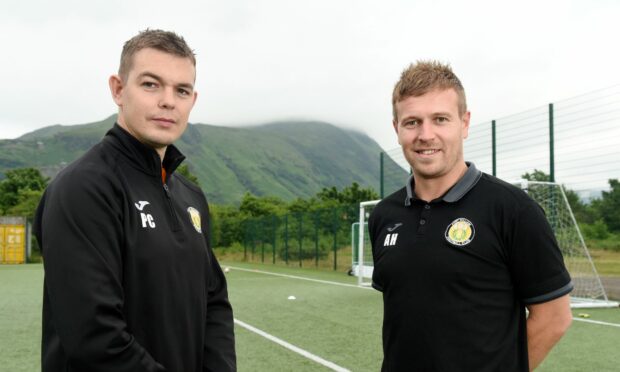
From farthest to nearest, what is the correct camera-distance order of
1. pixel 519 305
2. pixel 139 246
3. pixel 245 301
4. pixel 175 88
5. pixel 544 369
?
pixel 245 301
pixel 544 369
pixel 519 305
pixel 175 88
pixel 139 246

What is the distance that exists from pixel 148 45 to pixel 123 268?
720 millimetres

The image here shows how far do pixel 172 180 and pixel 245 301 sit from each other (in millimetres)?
10036

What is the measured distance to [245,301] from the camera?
1207cm

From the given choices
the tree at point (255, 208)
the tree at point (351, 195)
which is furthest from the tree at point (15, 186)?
the tree at point (351, 195)

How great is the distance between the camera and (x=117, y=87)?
6.88 feet

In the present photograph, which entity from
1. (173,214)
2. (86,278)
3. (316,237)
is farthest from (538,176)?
(316,237)

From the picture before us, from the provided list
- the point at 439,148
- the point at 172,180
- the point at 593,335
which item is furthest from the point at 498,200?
the point at 593,335

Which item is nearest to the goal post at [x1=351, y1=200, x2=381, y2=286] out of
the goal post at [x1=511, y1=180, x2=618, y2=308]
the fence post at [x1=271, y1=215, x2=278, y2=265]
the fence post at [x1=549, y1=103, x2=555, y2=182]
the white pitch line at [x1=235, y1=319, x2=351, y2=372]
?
Answer: the goal post at [x1=511, y1=180, x2=618, y2=308]

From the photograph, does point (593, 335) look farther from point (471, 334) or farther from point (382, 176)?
point (382, 176)

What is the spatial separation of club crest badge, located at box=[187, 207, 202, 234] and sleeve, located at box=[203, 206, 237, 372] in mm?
141

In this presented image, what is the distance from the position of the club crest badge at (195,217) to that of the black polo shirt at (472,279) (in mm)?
737

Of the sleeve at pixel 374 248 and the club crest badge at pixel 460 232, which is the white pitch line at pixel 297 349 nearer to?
the sleeve at pixel 374 248

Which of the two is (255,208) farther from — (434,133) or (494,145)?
(434,133)

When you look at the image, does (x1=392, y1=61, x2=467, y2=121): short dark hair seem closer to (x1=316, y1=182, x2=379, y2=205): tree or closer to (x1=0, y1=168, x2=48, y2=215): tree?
(x1=316, y1=182, x2=379, y2=205): tree
